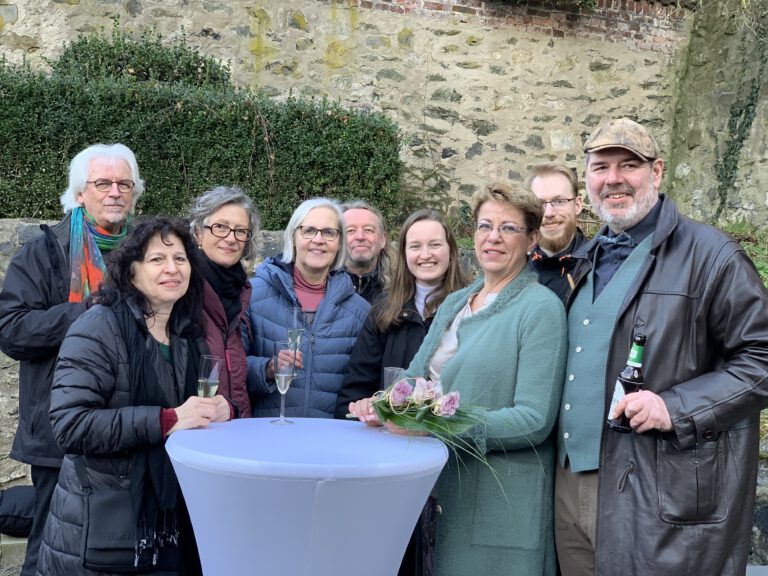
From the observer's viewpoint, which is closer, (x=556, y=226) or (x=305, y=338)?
(x=305, y=338)

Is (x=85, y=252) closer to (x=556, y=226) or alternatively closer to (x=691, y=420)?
(x=556, y=226)

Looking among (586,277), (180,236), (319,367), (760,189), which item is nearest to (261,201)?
(319,367)

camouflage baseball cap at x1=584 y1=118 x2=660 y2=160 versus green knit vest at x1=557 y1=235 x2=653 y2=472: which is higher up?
camouflage baseball cap at x1=584 y1=118 x2=660 y2=160

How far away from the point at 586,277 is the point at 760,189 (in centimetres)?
654

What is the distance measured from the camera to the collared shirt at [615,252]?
8.71 ft

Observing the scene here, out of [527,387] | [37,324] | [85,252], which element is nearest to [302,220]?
[85,252]

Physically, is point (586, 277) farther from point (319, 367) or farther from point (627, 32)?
point (627, 32)

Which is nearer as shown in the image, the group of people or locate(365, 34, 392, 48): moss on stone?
the group of people

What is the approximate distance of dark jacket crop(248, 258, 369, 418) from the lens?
354 centimetres

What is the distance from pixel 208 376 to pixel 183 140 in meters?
3.98

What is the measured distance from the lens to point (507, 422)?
2.51 metres

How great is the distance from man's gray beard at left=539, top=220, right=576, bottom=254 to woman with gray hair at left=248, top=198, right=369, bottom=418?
901 millimetres

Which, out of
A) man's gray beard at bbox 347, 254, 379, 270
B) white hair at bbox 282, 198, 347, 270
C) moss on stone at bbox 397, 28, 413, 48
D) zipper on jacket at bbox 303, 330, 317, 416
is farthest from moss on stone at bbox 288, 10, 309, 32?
zipper on jacket at bbox 303, 330, 317, 416

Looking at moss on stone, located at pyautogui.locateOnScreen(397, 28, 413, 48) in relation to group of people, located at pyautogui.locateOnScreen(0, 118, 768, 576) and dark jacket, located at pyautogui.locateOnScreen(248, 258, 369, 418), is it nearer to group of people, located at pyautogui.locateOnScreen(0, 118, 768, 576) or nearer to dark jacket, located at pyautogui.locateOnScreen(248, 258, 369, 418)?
dark jacket, located at pyautogui.locateOnScreen(248, 258, 369, 418)
